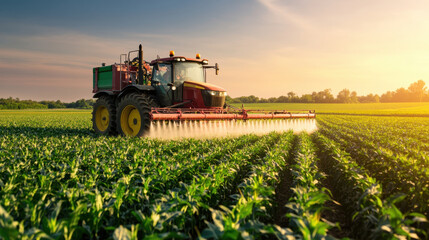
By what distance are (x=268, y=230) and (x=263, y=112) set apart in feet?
41.0

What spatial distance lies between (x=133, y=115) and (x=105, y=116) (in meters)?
2.31

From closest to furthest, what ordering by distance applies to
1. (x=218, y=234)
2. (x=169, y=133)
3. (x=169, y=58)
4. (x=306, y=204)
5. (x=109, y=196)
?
(x=218, y=234), (x=306, y=204), (x=109, y=196), (x=169, y=133), (x=169, y=58)

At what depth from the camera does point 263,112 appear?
1462cm

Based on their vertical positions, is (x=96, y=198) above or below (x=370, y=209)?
above

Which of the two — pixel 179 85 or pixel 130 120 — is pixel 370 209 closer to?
pixel 179 85

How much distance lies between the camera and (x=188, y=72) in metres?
11.5

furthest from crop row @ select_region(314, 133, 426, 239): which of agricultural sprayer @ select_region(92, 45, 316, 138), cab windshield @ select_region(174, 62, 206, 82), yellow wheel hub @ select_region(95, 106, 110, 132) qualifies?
yellow wheel hub @ select_region(95, 106, 110, 132)

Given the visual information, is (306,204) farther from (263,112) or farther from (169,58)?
(263,112)

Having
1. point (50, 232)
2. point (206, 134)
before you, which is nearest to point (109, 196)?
point (50, 232)

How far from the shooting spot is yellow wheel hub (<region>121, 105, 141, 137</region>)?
10.9 m

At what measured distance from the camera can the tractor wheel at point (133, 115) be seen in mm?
10102

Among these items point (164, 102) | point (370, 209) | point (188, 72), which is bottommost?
point (370, 209)

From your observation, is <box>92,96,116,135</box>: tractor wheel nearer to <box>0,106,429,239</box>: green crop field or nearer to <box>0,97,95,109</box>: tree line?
<box>0,106,429,239</box>: green crop field

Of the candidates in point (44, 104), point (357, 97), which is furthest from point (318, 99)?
point (44, 104)
